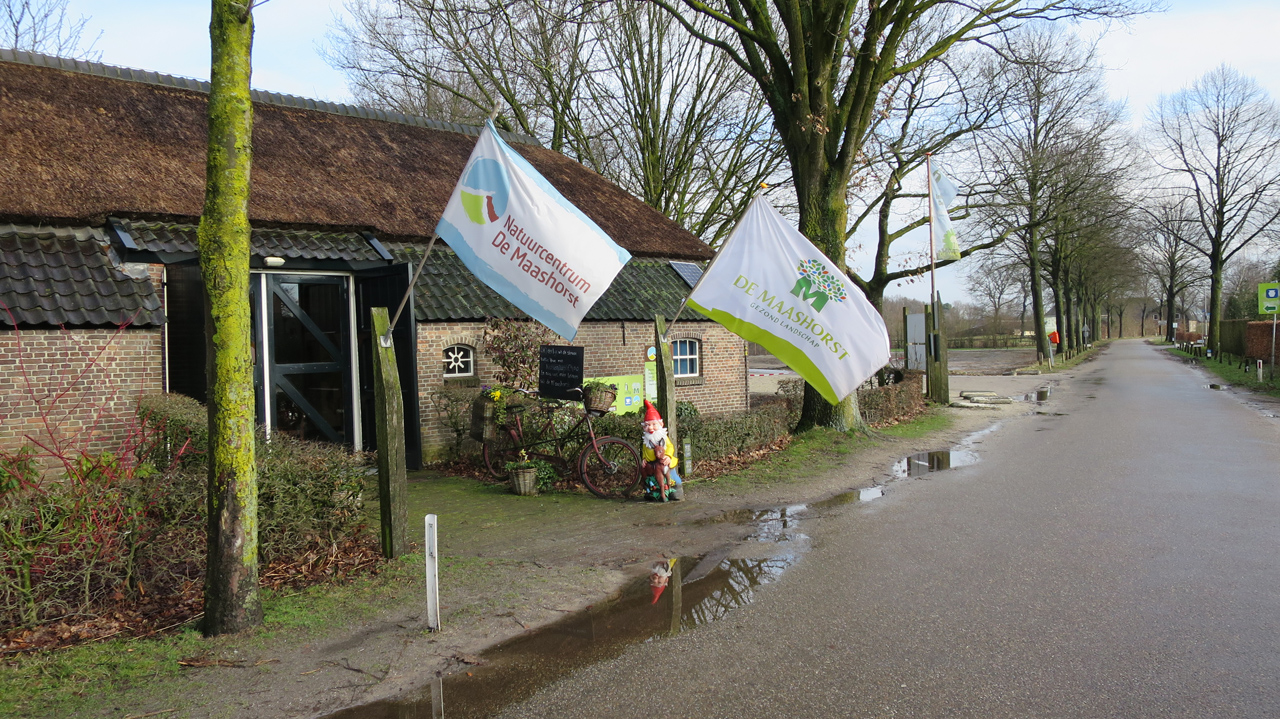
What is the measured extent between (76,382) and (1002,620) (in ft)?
31.7

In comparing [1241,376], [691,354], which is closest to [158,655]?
[691,354]

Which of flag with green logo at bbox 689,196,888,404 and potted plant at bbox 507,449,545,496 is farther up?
flag with green logo at bbox 689,196,888,404

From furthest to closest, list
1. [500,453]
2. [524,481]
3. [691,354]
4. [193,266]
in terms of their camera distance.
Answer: [691,354]
[193,266]
[500,453]
[524,481]

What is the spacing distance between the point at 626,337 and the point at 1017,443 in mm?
7030

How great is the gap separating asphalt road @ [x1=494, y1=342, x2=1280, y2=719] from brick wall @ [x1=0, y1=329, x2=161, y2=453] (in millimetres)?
7544

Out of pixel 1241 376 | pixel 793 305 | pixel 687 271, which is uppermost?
pixel 687 271

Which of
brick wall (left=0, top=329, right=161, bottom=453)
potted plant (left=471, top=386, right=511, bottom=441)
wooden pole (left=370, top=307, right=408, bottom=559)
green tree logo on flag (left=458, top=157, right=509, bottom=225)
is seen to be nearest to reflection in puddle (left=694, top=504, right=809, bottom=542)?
wooden pole (left=370, top=307, right=408, bottom=559)

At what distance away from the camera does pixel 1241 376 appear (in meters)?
27.1

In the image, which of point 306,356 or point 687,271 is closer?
point 306,356

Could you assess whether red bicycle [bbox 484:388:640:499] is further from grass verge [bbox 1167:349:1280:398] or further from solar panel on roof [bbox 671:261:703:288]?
grass verge [bbox 1167:349:1280:398]

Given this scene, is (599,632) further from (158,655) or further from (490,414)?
(490,414)

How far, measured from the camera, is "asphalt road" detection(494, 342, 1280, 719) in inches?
151

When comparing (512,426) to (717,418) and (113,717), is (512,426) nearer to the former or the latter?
(717,418)

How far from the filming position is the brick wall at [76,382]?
8.73 m
